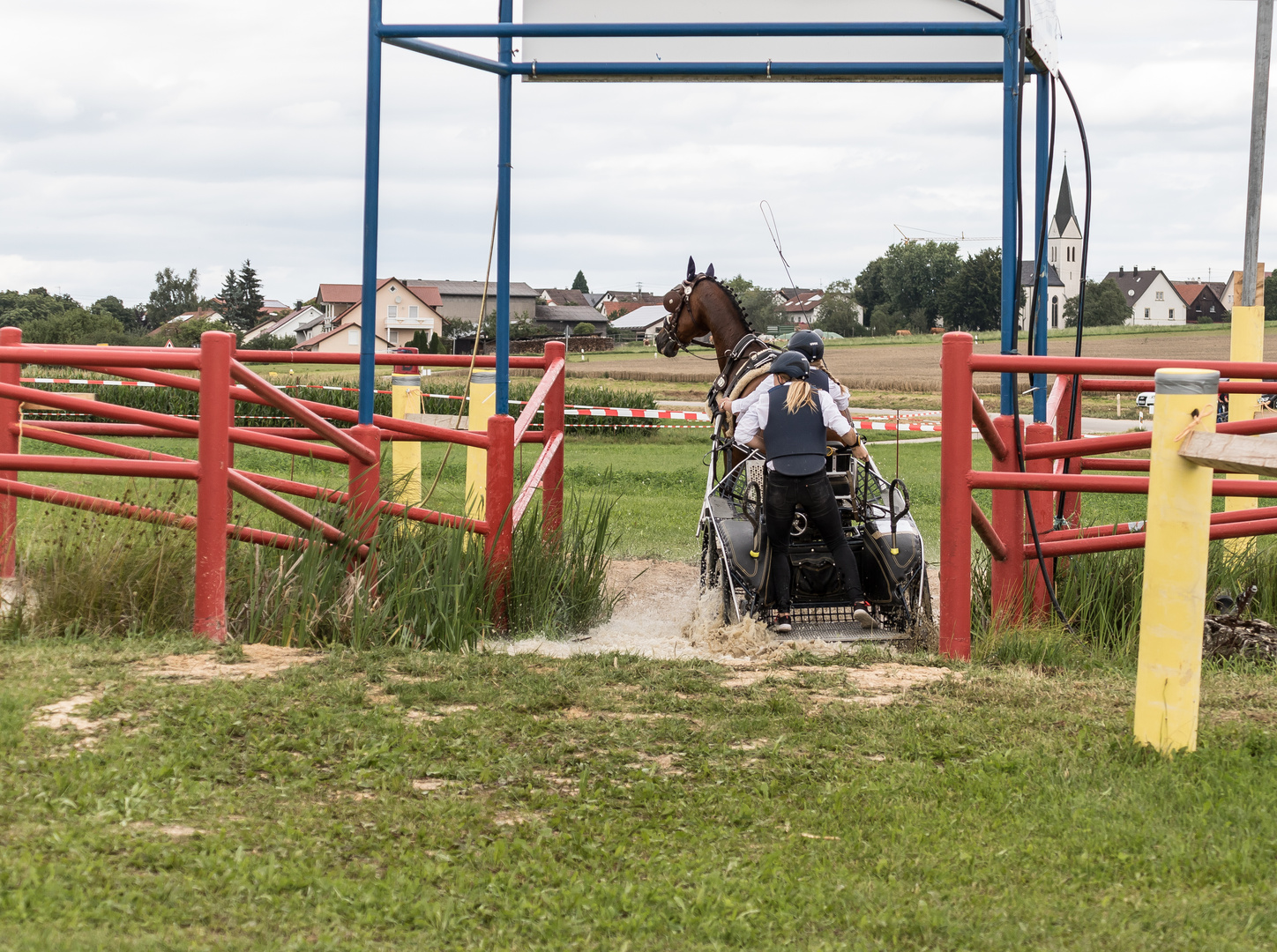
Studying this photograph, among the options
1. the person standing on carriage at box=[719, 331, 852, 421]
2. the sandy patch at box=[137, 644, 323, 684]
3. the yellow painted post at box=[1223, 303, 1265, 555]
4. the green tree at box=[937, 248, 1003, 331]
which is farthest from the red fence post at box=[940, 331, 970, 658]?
the green tree at box=[937, 248, 1003, 331]

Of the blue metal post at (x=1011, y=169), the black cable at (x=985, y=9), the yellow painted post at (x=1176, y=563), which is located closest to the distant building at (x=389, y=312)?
the black cable at (x=985, y=9)

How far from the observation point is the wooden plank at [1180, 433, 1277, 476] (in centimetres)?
404

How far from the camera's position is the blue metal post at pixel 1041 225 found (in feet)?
23.0

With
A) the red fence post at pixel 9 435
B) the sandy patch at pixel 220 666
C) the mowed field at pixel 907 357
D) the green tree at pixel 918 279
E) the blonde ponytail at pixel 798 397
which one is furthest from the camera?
the green tree at pixel 918 279

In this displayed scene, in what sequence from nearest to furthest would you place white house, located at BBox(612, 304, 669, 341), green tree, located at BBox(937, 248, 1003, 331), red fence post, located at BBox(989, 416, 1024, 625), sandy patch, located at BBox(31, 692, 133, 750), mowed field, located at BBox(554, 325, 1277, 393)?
sandy patch, located at BBox(31, 692, 133, 750) < red fence post, located at BBox(989, 416, 1024, 625) < mowed field, located at BBox(554, 325, 1277, 393) < green tree, located at BBox(937, 248, 1003, 331) < white house, located at BBox(612, 304, 669, 341)

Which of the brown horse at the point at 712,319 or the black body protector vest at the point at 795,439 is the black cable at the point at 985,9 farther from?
the brown horse at the point at 712,319

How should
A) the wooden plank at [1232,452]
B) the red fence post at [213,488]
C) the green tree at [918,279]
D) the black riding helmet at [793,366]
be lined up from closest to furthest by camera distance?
the wooden plank at [1232,452]
the red fence post at [213,488]
the black riding helmet at [793,366]
the green tree at [918,279]

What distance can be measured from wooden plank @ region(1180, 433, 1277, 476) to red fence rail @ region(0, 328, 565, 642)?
3.81 m

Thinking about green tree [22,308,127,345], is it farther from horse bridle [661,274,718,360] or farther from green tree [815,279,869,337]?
horse bridle [661,274,718,360]

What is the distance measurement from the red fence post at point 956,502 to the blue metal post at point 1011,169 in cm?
89

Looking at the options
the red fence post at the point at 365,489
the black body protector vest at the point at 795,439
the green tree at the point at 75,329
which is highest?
the green tree at the point at 75,329

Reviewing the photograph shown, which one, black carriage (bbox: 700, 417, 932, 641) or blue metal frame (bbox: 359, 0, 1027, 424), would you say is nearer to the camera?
blue metal frame (bbox: 359, 0, 1027, 424)

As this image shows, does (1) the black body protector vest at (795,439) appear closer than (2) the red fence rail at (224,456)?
No

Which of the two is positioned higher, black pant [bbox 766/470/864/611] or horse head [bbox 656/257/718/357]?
horse head [bbox 656/257/718/357]
